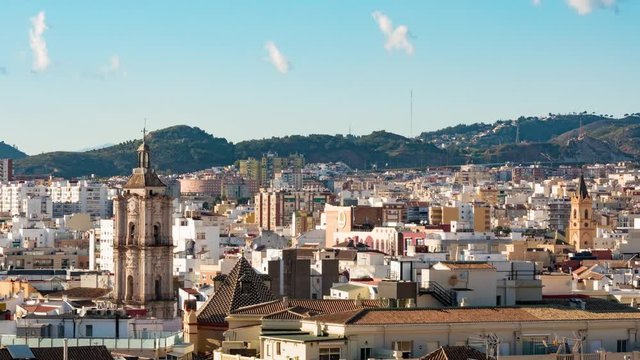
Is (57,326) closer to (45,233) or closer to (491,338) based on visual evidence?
(491,338)

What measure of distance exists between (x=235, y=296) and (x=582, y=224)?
104598mm

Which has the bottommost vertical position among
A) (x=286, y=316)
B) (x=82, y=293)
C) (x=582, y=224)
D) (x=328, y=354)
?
(x=82, y=293)

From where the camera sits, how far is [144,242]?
64.4 meters

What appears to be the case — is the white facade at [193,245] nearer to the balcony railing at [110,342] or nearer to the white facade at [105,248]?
the white facade at [105,248]

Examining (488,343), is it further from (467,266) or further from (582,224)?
(582,224)

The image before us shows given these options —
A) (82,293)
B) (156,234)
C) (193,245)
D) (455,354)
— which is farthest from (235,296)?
(193,245)

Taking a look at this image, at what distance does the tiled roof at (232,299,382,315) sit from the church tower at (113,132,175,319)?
23.4m

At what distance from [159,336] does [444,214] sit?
119919mm

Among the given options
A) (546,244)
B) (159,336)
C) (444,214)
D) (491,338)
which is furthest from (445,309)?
(444,214)

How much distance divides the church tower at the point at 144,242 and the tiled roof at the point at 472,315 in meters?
27.0

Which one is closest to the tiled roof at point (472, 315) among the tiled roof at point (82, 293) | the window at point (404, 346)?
the window at point (404, 346)

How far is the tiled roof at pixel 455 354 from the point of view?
30781 mm

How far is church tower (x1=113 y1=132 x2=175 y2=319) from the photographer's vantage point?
62.9 meters

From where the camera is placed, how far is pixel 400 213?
529ft
